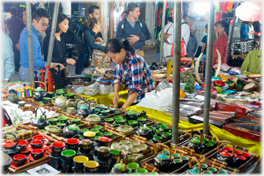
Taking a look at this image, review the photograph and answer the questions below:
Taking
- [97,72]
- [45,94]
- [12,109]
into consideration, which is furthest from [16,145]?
[97,72]

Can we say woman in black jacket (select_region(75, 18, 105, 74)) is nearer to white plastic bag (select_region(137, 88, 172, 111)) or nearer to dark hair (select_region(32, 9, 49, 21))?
dark hair (select_region(32, 9, 49, 21))

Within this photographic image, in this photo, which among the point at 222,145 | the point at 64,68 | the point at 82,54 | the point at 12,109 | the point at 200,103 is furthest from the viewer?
the point at 82,54

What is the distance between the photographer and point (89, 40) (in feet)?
13.3

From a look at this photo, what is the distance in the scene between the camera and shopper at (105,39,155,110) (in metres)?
2.62

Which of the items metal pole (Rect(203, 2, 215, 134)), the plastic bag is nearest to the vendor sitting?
the plastic bag

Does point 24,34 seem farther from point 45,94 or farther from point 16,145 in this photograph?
point 16,145

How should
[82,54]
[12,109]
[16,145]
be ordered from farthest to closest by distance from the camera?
1. [82,54]
2. [12,109]
3. [16,145]

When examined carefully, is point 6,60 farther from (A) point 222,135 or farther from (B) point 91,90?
(A) point 222,135

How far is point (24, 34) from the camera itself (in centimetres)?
318

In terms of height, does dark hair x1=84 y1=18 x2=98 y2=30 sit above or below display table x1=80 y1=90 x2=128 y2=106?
above

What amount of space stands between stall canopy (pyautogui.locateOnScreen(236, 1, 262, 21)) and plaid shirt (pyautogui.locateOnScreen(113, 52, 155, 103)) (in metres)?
3.02

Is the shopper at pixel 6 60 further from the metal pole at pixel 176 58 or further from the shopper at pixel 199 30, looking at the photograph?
the shopper at pixel 199 30

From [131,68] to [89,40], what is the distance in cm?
159

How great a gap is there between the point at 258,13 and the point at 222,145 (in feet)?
12.8
